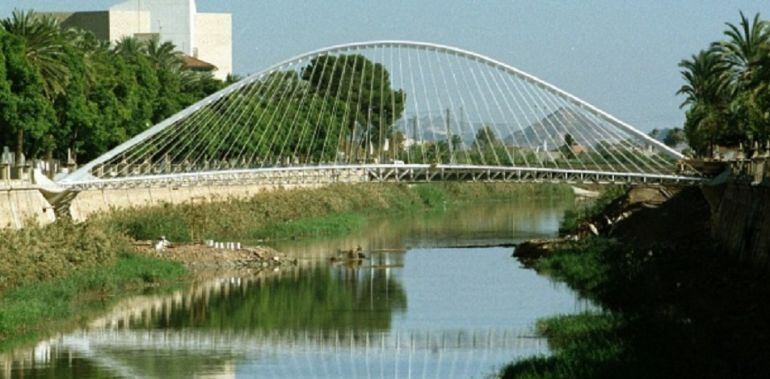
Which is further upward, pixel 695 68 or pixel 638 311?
pixel 695 68

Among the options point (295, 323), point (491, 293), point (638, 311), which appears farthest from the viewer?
point (491, 293)

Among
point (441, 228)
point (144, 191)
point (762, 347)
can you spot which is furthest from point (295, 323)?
point (441, 228)

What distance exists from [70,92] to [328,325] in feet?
98.1

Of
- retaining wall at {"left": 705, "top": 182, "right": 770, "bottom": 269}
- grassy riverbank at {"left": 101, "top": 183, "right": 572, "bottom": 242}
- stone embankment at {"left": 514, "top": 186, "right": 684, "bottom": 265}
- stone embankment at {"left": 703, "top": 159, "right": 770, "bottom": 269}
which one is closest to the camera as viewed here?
retaining wall at {"left": 705, "top": 182, "right": 770, "bottom": 269}

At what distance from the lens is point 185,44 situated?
141 metres

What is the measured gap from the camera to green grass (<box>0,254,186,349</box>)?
43.3m

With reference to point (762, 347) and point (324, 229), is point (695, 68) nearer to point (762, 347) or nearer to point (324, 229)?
point (324, 229)

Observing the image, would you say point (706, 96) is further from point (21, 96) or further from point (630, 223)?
point (21, 96)

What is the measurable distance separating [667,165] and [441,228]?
570 inches

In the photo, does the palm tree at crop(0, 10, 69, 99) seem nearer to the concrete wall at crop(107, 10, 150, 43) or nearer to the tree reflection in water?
the tree reflection in water

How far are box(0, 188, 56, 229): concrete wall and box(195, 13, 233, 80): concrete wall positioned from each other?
3322 inches

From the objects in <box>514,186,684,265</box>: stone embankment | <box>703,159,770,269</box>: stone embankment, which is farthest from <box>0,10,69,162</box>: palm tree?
<box>703,159,770,269</box>: stone embankment

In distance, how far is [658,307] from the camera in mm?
44219

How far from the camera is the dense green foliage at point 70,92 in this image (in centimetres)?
6688
